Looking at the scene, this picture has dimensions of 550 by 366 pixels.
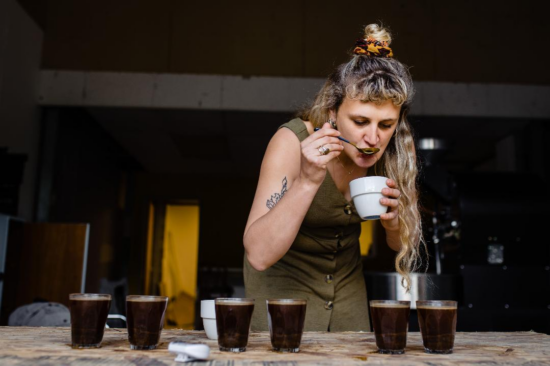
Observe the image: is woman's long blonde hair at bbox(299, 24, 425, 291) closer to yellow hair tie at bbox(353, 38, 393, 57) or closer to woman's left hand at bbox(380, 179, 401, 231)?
yellow hair tie at bbox(353, 38, 393, 57)

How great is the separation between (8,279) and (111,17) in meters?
2.63

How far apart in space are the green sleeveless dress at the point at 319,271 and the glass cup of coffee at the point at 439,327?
24.7 inches

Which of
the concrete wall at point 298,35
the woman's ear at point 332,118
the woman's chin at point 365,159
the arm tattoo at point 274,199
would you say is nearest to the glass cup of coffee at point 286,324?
the arm tattoo at point 274,199

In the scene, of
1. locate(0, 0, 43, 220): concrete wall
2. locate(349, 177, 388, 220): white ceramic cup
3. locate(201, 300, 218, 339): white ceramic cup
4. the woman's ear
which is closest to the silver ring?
locate(349, 177, 388, 220): white ceramic cup

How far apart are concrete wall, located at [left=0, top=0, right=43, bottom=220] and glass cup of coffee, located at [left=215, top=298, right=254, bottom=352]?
12.6ft

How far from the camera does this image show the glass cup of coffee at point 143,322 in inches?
40.2

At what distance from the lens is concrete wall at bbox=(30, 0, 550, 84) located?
5.19 metres

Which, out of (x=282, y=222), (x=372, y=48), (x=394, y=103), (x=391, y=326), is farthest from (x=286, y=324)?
(x=372, y=48)

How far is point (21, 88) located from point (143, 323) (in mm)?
4208

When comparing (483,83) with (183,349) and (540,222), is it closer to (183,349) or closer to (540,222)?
(540,222)

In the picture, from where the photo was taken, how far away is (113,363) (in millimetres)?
885

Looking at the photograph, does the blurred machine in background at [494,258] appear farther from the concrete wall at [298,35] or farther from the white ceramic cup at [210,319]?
the white ceramic cup at [210,319]

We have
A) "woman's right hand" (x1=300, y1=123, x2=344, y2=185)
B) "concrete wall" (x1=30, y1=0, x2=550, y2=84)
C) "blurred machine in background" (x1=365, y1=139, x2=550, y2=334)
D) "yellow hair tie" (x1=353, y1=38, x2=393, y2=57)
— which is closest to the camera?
"woman's right hand" (x1=300, y1=123, x2=344, y2=185)

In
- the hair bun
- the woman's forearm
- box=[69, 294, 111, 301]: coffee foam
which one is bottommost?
box=[69, 294, 111, 301]: coffee foam
